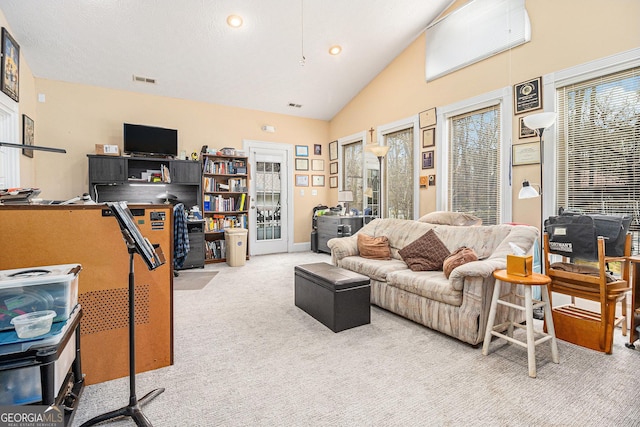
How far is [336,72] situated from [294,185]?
8.17ft

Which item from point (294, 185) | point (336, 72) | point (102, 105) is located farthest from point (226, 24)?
point (294, 185)

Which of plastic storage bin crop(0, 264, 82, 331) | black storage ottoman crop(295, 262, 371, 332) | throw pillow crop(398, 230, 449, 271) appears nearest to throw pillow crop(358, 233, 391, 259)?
throw pillow crop(398, 230, 449, 271)

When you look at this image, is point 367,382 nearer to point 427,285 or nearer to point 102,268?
point 427,285

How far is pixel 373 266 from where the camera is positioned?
3.33 metres

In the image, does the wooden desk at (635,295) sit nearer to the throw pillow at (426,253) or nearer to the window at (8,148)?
the throw pillow at (426,253)

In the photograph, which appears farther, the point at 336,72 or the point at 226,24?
the point at 336,72

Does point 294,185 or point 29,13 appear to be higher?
point 29,13

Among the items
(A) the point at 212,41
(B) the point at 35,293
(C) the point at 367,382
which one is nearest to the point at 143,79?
(A) the point at 212,41

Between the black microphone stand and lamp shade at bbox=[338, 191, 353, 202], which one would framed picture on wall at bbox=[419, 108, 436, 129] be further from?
the black microphone stand

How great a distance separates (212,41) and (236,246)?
3.20 meters

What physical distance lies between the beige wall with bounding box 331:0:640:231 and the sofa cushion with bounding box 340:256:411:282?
1.62m

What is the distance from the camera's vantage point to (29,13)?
11.7 ft

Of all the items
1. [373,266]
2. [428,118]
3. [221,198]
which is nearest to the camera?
[373,266]

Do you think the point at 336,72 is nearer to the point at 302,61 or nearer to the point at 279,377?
the point at 302,61
